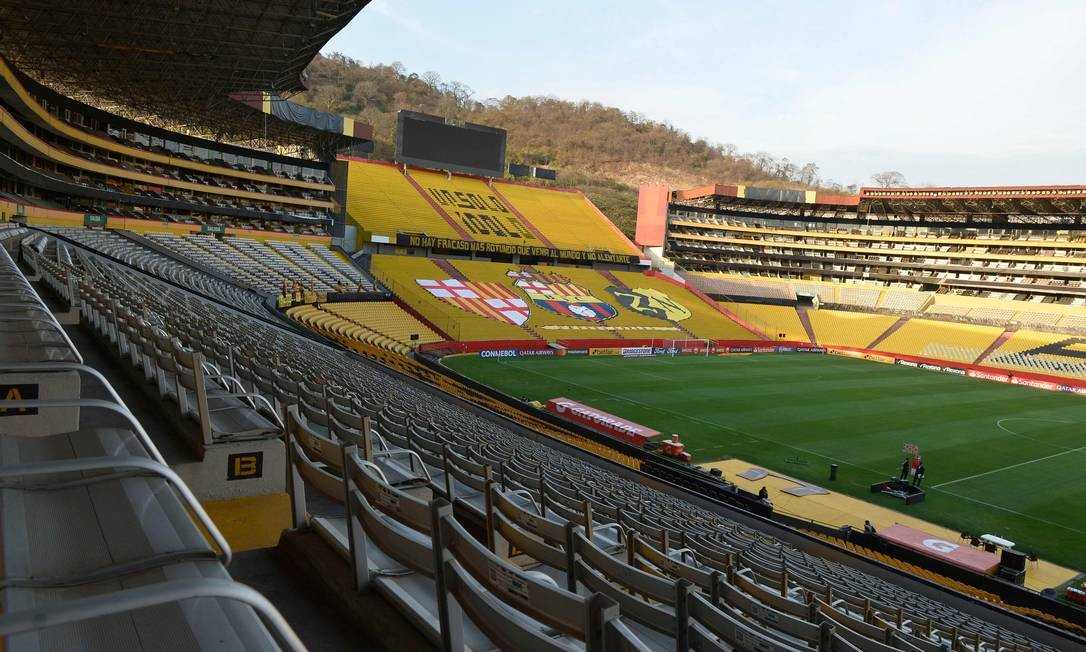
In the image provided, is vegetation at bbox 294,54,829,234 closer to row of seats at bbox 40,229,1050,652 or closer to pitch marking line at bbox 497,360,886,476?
pitch marking line at bbox 497,360,886,476

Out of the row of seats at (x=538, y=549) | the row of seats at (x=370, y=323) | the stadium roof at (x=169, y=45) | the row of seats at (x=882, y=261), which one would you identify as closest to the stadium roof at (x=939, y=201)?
the row of seats at (x=882, y=261)

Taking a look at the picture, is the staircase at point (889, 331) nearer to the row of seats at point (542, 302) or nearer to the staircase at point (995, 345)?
the staircase at point (995, 345)

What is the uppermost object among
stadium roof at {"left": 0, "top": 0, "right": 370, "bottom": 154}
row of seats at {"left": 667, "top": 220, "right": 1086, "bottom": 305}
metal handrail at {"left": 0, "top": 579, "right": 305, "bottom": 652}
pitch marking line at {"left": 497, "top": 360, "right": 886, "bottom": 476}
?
stadium roof at {"left": 0, "top": 0, "right": 370, "bottom": 154}

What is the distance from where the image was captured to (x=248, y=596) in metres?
1.38

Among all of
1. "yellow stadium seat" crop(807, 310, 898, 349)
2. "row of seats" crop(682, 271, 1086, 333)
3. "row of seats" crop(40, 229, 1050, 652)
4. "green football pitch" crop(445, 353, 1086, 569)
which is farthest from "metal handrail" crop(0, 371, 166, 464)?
"row of seats" crop(682, 271, 1086, 333)

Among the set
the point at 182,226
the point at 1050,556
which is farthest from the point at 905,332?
the point at 182,226

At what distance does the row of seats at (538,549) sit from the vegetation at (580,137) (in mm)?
106836

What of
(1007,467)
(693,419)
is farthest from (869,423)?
(693,419)

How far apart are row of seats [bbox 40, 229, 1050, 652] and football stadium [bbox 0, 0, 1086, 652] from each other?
0.12 ft

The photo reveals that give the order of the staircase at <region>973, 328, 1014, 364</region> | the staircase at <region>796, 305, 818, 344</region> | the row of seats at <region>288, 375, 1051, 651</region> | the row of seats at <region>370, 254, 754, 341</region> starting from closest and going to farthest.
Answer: the row of seats at <region>288, 375, 1051, 651</region>
the row of seats at <region>370, 254, 754, 341</region>
the staircase at <region>973, 328, 1014, 364</region>
the staircase at <region>796, 305, 818, 344</region>

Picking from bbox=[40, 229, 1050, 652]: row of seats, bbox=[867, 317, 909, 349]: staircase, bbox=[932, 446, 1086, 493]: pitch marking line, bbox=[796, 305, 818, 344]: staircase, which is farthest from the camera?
bbox=[796, 305, 818, 344]: staircase

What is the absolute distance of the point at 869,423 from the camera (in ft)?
104

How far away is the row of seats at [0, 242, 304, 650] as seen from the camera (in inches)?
54.9

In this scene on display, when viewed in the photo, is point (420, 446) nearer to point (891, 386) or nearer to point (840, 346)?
point (891, 386)
